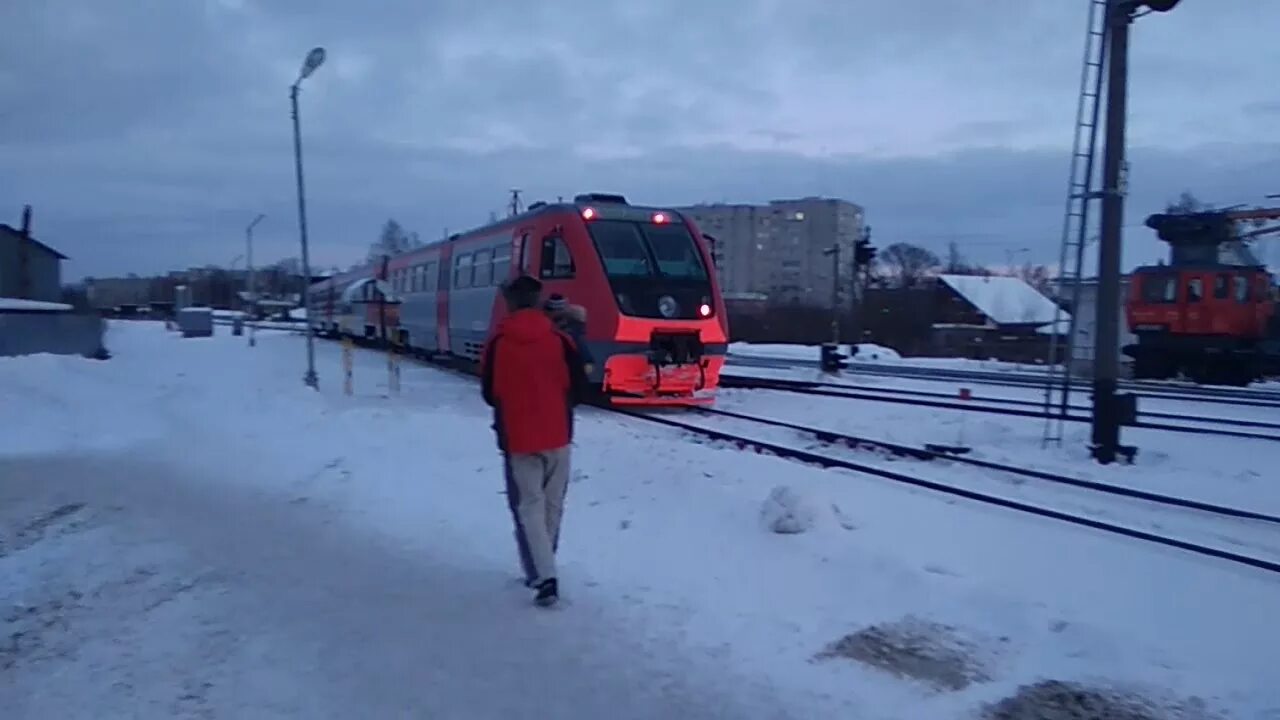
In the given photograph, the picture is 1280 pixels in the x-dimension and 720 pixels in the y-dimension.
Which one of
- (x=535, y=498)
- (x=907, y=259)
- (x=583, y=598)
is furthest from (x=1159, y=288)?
(x=907, y=259)

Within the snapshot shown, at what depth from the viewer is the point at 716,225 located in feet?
397

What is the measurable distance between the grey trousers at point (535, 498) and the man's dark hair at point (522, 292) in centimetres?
87

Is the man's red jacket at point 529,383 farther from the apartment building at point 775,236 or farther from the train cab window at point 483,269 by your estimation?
the apartment building at point 775,236

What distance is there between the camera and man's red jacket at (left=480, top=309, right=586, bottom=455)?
6293 mm

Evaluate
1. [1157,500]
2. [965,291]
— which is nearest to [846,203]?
[965,291]

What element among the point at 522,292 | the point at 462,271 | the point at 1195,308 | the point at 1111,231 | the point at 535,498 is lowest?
the point at 535,498

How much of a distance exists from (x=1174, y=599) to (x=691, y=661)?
2760 mm

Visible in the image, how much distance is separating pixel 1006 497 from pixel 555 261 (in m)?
9.44

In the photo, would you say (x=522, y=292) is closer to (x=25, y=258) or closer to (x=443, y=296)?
(x=443, y=296)

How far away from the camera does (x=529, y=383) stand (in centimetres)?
630

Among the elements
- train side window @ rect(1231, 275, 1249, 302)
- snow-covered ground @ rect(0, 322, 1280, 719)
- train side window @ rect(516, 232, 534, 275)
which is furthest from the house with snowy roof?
snow-covered ground @ rect(0, 322, 1280, 719)

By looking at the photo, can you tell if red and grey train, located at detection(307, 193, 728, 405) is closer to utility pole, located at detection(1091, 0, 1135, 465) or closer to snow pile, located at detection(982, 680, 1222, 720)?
utility pole, located at detection(1091, 0, 1135, 465)

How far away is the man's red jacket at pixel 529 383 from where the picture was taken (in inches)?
248

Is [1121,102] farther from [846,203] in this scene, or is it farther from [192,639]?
[846,203]
